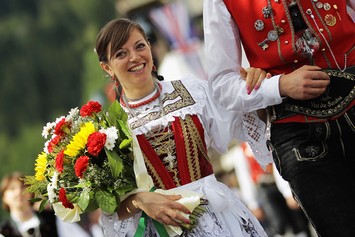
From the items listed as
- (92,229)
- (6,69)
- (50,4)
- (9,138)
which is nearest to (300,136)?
(92,229)

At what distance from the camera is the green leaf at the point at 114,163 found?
21.6ft

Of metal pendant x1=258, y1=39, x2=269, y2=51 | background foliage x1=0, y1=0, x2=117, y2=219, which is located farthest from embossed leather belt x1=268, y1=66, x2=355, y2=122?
background foliage x1=0, y1=0, x2=117, y2=219

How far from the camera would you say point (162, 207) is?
6500mm

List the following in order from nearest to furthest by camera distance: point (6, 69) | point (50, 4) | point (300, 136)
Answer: point (300, 136)
point (6, 69)
point (50, 4)

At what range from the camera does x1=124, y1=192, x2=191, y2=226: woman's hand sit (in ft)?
21.3

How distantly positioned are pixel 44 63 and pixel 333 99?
219 ft

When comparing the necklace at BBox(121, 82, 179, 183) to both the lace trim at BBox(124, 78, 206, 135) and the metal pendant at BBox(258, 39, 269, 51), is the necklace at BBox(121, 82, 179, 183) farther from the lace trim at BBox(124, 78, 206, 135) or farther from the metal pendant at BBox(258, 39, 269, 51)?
the metal pendant at BBox(258, 39, 269, 51)

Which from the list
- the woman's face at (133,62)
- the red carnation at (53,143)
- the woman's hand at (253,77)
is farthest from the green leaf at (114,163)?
A: the woman's hand at (253,77)

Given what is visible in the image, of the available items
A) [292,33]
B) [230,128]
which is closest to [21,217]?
[230,128]

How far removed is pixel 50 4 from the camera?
79312 mm

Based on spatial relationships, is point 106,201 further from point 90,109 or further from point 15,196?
point 15,196

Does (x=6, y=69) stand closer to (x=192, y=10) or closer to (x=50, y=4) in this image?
(x=50, y=4)

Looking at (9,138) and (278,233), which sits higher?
(9,138)

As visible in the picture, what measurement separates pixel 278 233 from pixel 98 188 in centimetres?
961
